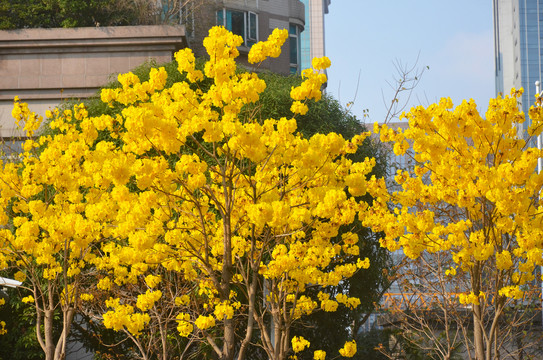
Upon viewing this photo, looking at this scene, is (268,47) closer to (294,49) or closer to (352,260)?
(352,260)

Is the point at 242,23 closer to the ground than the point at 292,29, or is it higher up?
closer to the ground

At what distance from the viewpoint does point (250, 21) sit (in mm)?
19828

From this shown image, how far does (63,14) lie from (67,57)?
1.06 metres

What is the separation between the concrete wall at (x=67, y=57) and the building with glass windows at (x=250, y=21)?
158 cm

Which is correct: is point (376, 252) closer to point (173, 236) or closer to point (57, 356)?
point (57, 356)

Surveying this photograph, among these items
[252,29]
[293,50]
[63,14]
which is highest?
[252,29]

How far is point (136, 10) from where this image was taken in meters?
16.6

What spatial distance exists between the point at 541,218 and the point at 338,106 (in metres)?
6.69

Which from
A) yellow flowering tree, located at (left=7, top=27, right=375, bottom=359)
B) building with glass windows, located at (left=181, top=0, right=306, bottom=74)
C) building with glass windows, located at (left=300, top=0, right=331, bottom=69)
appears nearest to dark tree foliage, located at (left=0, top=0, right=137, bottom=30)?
building with glass windows, located at (left=181, top=0, right=306, bottom=74)

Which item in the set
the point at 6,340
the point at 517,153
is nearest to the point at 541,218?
the point at 517,153

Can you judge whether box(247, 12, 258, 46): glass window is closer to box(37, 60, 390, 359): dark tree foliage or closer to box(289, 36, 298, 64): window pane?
box(289, 36, 298, 64): window pane

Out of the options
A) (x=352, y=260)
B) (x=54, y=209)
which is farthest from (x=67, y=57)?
(x=54, y=209)

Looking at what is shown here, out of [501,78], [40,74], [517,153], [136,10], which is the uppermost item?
[501,78]

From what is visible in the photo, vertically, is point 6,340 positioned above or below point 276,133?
below
